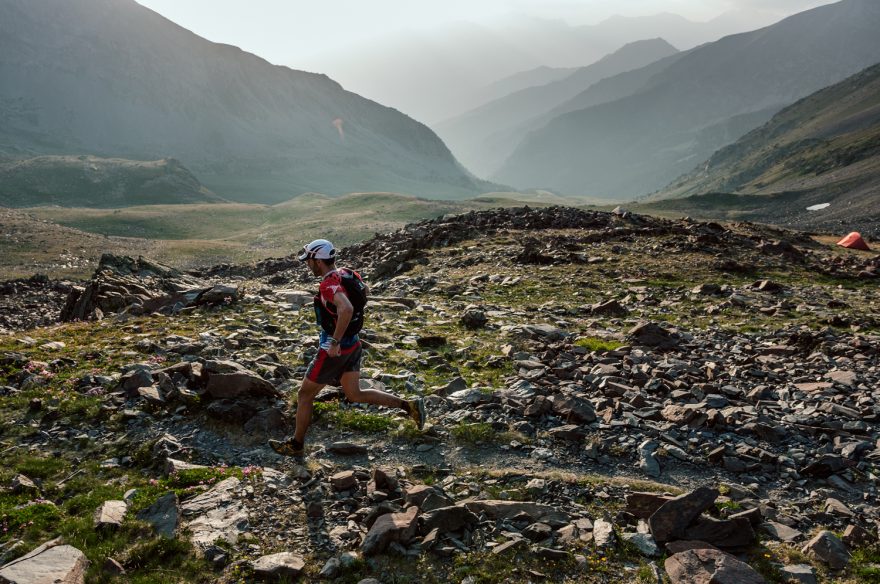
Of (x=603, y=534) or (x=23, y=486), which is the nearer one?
(x=603, y=534)

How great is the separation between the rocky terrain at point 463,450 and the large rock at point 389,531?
33 millimetres

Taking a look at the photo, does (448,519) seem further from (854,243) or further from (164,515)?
(854,243)

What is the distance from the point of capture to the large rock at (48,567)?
6.03 metres

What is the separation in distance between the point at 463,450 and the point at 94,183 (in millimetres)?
205421

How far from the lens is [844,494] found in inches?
318

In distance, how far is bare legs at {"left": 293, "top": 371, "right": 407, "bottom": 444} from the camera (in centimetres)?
930

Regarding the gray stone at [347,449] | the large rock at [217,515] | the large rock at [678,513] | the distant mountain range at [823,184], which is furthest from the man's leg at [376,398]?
the distant mountain range at [823,184]

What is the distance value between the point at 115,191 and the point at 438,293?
18851 centimetres

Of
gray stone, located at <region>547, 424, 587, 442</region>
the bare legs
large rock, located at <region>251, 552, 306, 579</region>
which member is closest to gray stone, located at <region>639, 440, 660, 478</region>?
gray stone, located at <region>547, 424, 587, 442</region>

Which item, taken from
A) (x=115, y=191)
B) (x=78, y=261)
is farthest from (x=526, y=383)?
(x=115, y=191)

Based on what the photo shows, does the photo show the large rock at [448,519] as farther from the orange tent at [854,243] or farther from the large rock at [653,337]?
the orange tent at [854,243]

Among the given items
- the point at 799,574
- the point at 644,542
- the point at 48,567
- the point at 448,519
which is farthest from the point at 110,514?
the point at 799,574

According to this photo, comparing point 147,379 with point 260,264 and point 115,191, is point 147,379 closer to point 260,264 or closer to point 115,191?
point 260,264

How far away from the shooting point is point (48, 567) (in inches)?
248
